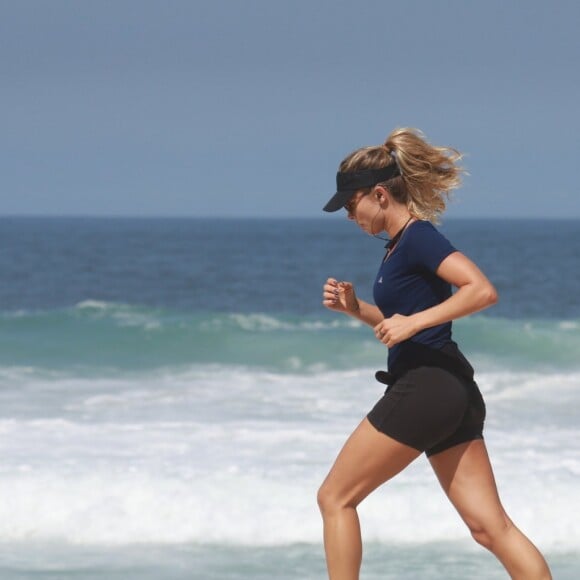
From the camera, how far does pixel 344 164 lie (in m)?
4.36

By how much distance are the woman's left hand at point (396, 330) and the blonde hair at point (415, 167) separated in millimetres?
432

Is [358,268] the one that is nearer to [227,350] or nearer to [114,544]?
[227,350]

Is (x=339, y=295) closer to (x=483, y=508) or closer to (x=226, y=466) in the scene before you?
(x=483, y=508)

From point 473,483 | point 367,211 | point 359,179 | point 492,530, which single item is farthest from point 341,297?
point 492,530

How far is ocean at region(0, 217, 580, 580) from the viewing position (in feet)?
21.9

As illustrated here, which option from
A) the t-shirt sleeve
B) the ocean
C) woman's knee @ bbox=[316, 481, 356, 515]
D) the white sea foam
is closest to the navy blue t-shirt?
the t-shirt sleeve

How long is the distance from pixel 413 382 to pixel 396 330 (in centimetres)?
26

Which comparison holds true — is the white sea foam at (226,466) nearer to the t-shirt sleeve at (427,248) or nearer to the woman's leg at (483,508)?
the woman's leg at (483,508)

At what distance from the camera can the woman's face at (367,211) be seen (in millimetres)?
4352

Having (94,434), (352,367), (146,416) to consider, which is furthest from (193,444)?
(352,367)

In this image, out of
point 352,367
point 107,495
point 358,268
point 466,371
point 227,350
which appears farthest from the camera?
point 358,268

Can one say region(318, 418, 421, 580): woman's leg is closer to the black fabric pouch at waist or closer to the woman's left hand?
the black fabric pouch at waist

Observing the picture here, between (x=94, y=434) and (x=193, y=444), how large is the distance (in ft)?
2.74

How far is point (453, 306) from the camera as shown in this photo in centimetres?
401
